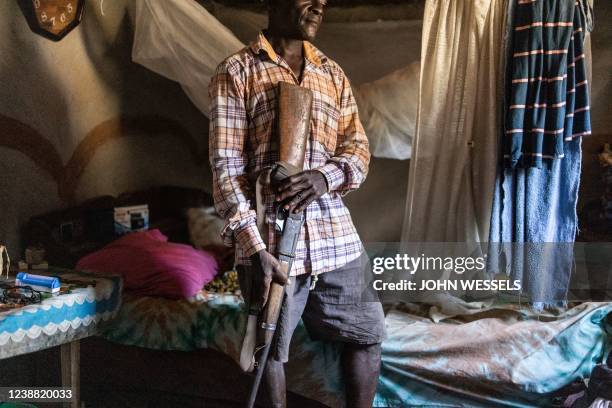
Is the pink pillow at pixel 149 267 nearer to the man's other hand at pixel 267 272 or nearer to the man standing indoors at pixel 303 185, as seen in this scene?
the man standing indoors at pixel 303 185

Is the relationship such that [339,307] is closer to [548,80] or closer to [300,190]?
[300,190]

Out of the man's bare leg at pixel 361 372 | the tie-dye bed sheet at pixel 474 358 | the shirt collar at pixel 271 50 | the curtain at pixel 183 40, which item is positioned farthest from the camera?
the curtain at pixel 183 40

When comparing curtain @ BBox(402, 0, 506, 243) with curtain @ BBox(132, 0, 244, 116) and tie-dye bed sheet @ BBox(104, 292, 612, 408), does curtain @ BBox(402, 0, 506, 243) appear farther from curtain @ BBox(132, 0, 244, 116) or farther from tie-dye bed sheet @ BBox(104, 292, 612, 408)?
curtain @ BBox(132, 0, 244, 116)

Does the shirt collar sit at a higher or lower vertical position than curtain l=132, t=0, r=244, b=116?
lower

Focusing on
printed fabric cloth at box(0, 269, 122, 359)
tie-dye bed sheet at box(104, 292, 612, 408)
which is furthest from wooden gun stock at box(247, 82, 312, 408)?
printed fabric cloth at box(0, 269, 122, 359)

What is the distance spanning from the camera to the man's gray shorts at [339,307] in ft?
4.74

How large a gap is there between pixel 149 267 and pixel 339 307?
0.87 m

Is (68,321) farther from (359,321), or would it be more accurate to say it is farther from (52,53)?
(52,53)

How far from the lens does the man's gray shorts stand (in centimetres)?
145

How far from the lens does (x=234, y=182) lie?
4.38 feet

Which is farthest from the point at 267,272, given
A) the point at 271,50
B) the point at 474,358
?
the point at 474,358

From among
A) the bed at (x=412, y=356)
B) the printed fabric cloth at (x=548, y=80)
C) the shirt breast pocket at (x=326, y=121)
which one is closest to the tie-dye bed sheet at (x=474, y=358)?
the bed at (x=412, y=356)

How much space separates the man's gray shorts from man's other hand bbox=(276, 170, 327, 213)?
22cm

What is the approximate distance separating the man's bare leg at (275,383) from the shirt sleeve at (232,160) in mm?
339
